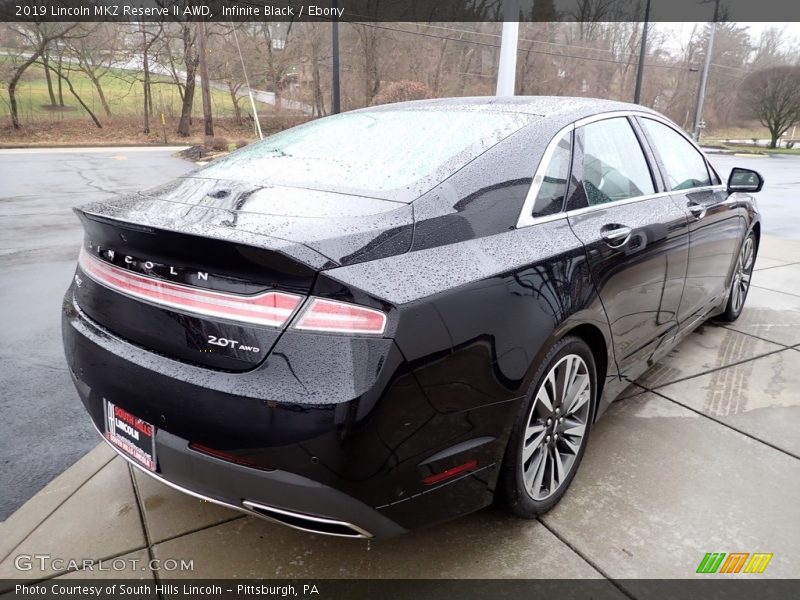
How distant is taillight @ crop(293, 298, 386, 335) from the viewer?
1.57 metres

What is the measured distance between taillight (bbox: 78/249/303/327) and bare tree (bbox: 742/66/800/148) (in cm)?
4453

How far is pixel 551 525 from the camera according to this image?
231 cm

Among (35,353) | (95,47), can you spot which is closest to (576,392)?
(35,353)

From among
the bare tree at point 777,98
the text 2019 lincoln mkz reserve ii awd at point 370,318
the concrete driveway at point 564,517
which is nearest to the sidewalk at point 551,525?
the concrete driveway at point 564,517

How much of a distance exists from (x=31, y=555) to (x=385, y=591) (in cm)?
130

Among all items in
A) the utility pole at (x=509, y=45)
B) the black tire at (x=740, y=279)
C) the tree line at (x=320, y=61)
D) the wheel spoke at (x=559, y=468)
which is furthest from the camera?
the tree line at (x=320, y=61)

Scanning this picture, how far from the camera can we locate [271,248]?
156 centimetres

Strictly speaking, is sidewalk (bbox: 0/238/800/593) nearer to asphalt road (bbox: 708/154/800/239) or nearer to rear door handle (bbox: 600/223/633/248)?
rear door handle (bbox: 600/223/633/248)

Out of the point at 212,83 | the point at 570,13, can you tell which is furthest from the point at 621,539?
the point at 570,13

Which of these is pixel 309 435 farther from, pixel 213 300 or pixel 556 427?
pixel 556 427

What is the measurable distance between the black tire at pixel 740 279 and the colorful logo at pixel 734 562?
103 inches

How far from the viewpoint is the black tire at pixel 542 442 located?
206 cm

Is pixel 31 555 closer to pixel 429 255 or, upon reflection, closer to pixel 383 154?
pixel 429 255

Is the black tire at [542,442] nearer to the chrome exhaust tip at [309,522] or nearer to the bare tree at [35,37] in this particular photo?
the chrome exhaust tip at [309,522]
